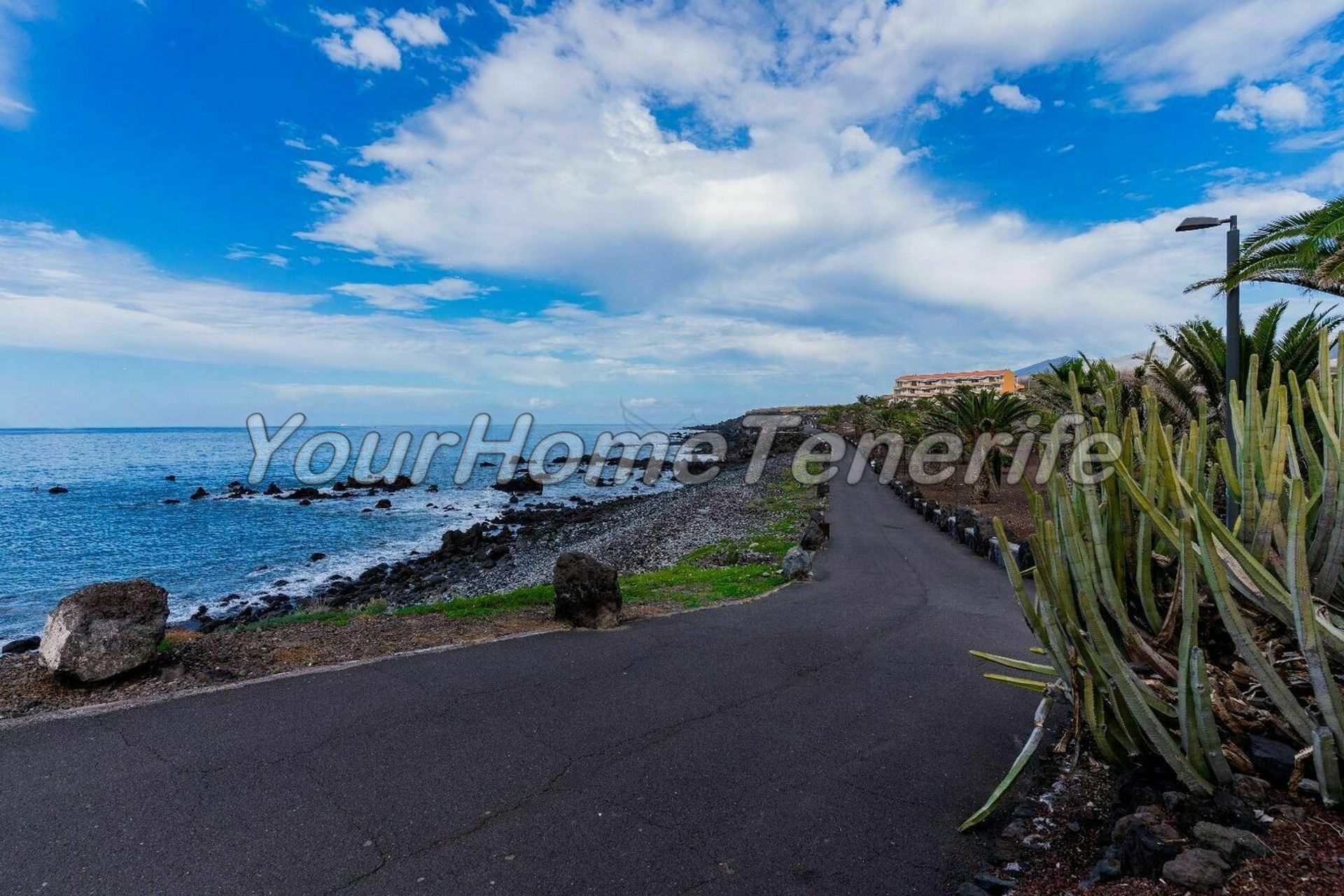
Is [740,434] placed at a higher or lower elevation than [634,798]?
higher

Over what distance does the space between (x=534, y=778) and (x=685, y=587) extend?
8430 mm

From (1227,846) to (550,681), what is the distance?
231 inches

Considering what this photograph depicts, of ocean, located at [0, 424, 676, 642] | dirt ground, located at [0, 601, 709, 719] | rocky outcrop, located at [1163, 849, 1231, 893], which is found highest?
rocky outcrop, located at [1163, 849, 1231, 893]

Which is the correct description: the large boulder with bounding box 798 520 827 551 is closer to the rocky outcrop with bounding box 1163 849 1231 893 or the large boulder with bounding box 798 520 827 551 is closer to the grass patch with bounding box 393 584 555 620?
the grass patch with bounding box 393 584 555 620

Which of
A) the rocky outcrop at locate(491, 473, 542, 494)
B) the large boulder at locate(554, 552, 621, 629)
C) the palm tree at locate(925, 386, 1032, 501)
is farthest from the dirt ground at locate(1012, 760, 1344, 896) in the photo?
the rocky outcrop at locate(491, 473, 542, 494)

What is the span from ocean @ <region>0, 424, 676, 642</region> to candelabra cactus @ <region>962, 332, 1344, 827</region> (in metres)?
22.5

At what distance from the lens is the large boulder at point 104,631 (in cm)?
686

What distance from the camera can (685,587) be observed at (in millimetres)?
13641

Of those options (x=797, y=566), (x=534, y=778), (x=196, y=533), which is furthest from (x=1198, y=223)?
(x=196, y=533)

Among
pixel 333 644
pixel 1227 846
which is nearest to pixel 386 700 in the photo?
pixel 333 644

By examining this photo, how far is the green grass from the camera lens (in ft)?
36.0

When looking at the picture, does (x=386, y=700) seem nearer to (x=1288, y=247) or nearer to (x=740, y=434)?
(x=1288, y=247)

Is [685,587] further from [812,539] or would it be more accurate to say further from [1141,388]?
[1141,388]

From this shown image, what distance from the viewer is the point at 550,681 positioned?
7.56m
